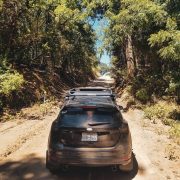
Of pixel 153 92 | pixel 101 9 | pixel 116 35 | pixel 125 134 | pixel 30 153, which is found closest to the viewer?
pixel 125 134

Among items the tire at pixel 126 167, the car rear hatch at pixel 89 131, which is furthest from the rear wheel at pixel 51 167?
the tire at pixel 126 167

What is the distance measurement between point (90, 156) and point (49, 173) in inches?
61.5

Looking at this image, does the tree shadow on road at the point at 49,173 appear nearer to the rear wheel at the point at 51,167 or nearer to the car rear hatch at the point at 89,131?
the rear wheel at the point at 51,167

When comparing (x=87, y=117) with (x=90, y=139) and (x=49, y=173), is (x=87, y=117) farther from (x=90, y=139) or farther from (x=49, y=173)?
(x=49, y=173)

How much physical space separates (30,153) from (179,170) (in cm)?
417

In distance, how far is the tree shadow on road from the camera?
25.4ft

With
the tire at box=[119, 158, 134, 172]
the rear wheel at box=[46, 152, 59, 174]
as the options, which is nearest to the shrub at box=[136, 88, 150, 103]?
the tire at box=[119, 158, 134, 172]

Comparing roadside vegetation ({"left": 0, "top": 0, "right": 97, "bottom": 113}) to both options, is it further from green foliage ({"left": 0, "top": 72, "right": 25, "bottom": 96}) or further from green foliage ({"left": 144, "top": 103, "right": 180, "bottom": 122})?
green foliage ({"left": 144, "top": 103, "right": 180, "bottom": 122})

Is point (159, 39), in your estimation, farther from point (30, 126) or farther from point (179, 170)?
point (179, 170)

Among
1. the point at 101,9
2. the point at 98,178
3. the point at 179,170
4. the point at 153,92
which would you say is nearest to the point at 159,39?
the point at 153,92

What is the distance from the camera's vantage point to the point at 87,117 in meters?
7.36

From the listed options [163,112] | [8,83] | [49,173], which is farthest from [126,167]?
[163,112]

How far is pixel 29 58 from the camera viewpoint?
22.9 metres

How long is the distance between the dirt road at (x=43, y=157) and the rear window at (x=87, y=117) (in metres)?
1.35
